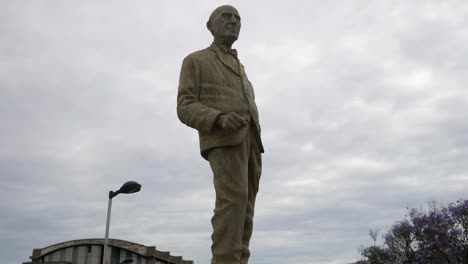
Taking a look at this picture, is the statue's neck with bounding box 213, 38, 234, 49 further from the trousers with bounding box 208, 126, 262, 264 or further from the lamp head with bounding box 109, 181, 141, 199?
the lamp head with bounding box 109, 181, 141, 199

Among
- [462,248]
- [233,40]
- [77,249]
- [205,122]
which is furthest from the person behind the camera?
[77,249]

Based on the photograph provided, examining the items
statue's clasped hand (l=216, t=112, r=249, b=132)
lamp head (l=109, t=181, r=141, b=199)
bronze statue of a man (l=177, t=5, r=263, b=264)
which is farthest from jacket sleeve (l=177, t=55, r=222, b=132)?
lamp head (l=109, t=181, r=141, b=199)

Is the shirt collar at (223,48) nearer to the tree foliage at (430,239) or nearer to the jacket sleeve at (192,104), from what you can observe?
the jacket sleeve at (192,104)

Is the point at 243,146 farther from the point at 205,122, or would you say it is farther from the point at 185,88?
the point at 185,88

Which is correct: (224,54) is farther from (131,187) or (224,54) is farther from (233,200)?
(131,187)

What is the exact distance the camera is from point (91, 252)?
35500 mm

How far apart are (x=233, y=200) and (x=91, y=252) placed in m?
32.7

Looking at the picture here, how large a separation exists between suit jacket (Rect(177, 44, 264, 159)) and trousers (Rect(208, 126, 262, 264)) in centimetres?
14

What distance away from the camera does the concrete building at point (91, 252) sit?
35469mm

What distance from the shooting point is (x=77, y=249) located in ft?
118

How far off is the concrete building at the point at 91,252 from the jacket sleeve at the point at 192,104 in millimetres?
31271

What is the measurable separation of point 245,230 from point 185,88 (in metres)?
1.74

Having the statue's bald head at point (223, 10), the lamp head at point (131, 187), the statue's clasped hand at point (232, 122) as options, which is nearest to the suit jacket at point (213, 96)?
the statue's clasped hand at point (232, 122)

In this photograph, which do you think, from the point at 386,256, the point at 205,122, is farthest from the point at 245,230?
the point at 386,256
